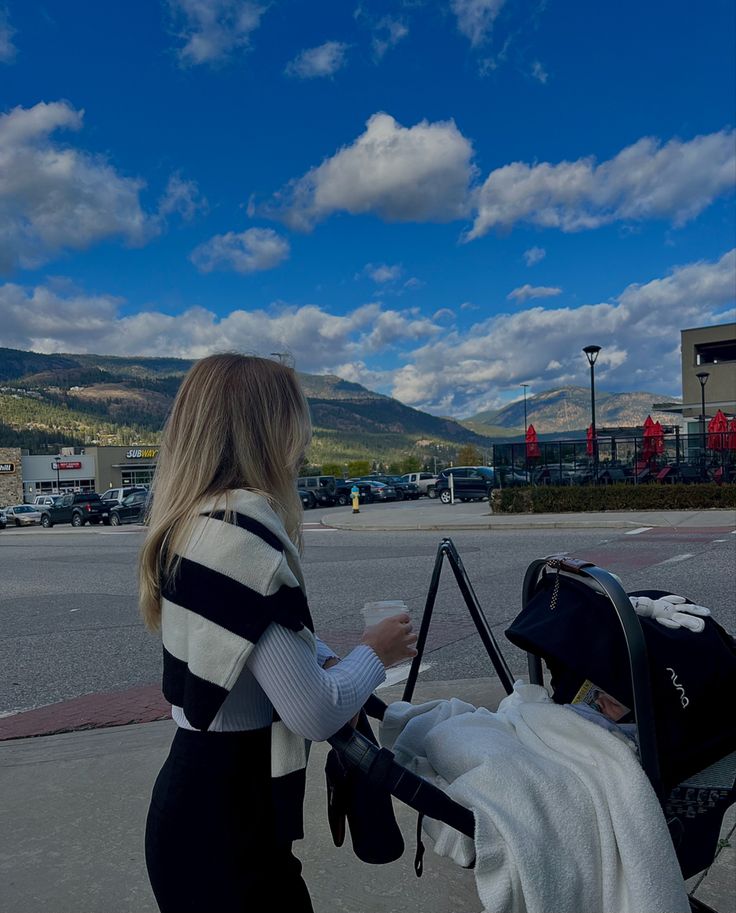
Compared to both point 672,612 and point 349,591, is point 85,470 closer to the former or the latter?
point 349,591

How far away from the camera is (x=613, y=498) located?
2275 centimetres

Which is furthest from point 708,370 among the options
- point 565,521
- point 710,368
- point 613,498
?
point 565,521

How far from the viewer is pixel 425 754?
6.24 ft

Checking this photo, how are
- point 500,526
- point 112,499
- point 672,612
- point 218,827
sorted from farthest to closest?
point 112,499 < point 500,526 < point 672,612 < point 218,827

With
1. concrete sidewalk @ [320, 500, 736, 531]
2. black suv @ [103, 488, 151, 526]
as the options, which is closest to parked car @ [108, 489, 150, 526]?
black suv @ [103, 488, 151, 526]

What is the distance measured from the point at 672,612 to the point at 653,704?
0.75 feet

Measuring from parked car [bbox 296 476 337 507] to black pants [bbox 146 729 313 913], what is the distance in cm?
4066

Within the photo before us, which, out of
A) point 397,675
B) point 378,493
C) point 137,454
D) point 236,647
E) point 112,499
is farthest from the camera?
point 137,454

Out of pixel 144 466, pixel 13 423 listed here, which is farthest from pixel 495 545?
pixel 13 423

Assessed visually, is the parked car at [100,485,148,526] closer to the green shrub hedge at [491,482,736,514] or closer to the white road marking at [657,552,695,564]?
the green shrub hedge at [491,482,736,514]

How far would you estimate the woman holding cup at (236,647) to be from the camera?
5.15ft

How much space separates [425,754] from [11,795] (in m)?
2.83

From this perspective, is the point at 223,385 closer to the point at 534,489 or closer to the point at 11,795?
the point at 11,795

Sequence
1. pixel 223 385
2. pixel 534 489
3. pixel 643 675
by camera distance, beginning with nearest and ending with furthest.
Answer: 1. pixel 643 675
2. pixel 223 385
3. pixel 534 489
